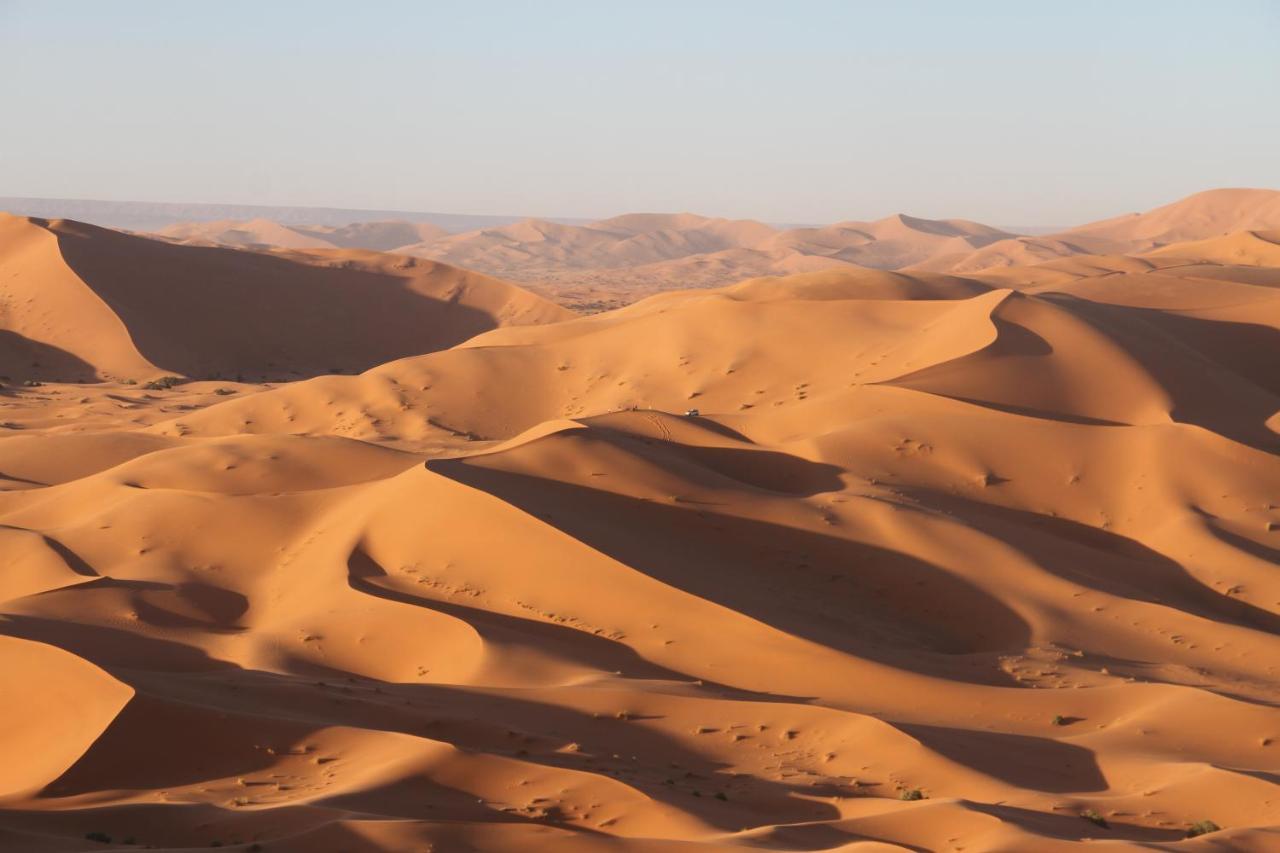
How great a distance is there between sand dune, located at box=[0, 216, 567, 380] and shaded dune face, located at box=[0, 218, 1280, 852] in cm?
1433

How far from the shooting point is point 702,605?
13.7 m

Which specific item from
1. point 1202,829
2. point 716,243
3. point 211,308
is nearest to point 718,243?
point 716,243

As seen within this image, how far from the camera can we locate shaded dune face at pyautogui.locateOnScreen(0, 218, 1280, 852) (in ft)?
29.2

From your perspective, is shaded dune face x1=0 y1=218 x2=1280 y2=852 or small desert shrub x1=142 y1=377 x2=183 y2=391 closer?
shaded dune face x1=0 y1=218 x2=1280 y2=852

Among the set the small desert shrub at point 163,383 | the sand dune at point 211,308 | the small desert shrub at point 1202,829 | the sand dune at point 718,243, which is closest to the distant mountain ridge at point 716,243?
the sand dune at point 718,243

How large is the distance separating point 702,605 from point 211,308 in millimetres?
→ 36799

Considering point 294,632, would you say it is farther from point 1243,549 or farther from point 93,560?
point 1243,549

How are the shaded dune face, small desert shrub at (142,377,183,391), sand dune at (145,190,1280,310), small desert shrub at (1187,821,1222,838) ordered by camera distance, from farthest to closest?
sand dune at (145,190,1280,310), small desert shrub at (142,377,183,391), the shaded dune face, small desert shrub at (1187,821,1222,838)

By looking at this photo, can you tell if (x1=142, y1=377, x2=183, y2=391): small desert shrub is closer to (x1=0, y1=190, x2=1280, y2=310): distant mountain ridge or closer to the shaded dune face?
the shaded dune face

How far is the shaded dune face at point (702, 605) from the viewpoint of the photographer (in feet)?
29.2

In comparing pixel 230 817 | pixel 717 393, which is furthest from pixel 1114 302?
pixel 230 817

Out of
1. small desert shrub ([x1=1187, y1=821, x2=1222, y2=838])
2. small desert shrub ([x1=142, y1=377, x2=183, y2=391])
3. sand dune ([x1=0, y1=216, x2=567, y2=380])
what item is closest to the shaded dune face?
small desert shrub ([x1=1187, y1=821, x2=1222, y2=838])

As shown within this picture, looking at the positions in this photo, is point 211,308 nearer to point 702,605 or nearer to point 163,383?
point 163,383

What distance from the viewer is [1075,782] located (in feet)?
32.9
